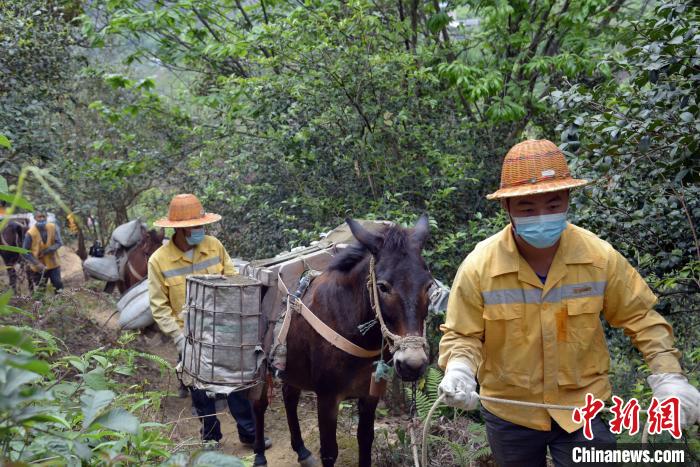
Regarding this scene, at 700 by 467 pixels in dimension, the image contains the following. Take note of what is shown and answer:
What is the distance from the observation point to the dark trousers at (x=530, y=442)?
3.04 metres

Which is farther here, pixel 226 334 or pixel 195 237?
pixel 195 237

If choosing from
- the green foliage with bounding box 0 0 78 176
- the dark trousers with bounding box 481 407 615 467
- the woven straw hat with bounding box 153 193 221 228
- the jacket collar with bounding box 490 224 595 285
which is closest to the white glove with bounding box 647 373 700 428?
the dark trousers with bounding box 481 407 615 467

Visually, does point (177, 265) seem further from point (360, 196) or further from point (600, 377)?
point (600, 377)

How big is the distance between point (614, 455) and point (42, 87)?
8.77 metres

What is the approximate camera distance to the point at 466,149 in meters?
7.48

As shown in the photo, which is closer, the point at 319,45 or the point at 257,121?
the point at 319,45

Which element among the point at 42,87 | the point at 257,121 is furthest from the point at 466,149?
the point at 42,87

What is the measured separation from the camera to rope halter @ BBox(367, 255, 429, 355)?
12.7ft

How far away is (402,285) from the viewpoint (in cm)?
408

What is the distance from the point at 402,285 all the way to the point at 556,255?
3.93 ft

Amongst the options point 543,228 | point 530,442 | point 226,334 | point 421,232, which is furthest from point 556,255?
point 226,334

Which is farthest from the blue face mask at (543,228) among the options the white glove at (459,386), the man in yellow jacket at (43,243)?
the man in yellow jacket at (43,243)

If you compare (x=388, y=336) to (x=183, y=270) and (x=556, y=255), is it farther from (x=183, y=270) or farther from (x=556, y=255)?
(x=183, y=270)

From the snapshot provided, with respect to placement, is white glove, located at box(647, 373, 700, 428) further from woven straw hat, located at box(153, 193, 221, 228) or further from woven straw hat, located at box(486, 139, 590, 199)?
woven straw hat, located at box(153, 193, 221, 228)
